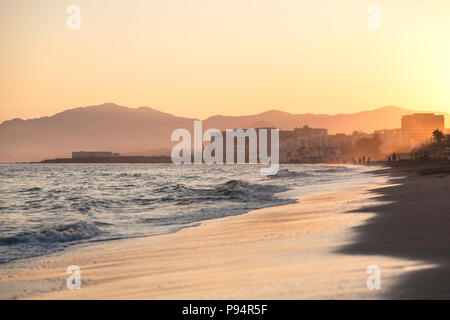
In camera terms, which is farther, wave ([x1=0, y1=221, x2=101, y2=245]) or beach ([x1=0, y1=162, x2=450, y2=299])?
wave ([x1=0, y1=221, x2=101, y2=245])

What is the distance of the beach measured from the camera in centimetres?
554

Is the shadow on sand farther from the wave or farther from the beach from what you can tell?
the wave

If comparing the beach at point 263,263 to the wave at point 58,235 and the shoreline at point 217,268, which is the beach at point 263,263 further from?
the wave at point 58,235

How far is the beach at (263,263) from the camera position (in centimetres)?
554

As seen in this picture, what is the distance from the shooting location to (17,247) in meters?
10.7

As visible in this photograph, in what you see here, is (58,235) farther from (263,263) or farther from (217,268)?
(263,263)

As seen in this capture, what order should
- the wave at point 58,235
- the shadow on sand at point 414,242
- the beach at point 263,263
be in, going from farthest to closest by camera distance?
the wave at point 58,235 < the beach at point 263,263 < the shadow on sand at point 414,242

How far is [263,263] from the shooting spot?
23.4 feet

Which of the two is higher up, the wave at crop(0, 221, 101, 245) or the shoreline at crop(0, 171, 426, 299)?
the shoreline at crop(0, 171, 426, 299)

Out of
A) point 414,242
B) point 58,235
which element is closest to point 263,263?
point 414,242

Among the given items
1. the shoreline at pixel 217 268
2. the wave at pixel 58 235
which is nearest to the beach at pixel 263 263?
the shoreline at pixel 217 268

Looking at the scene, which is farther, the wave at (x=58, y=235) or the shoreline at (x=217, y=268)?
the wave at (x=58, y=235)

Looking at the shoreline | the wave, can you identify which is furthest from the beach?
the wave
